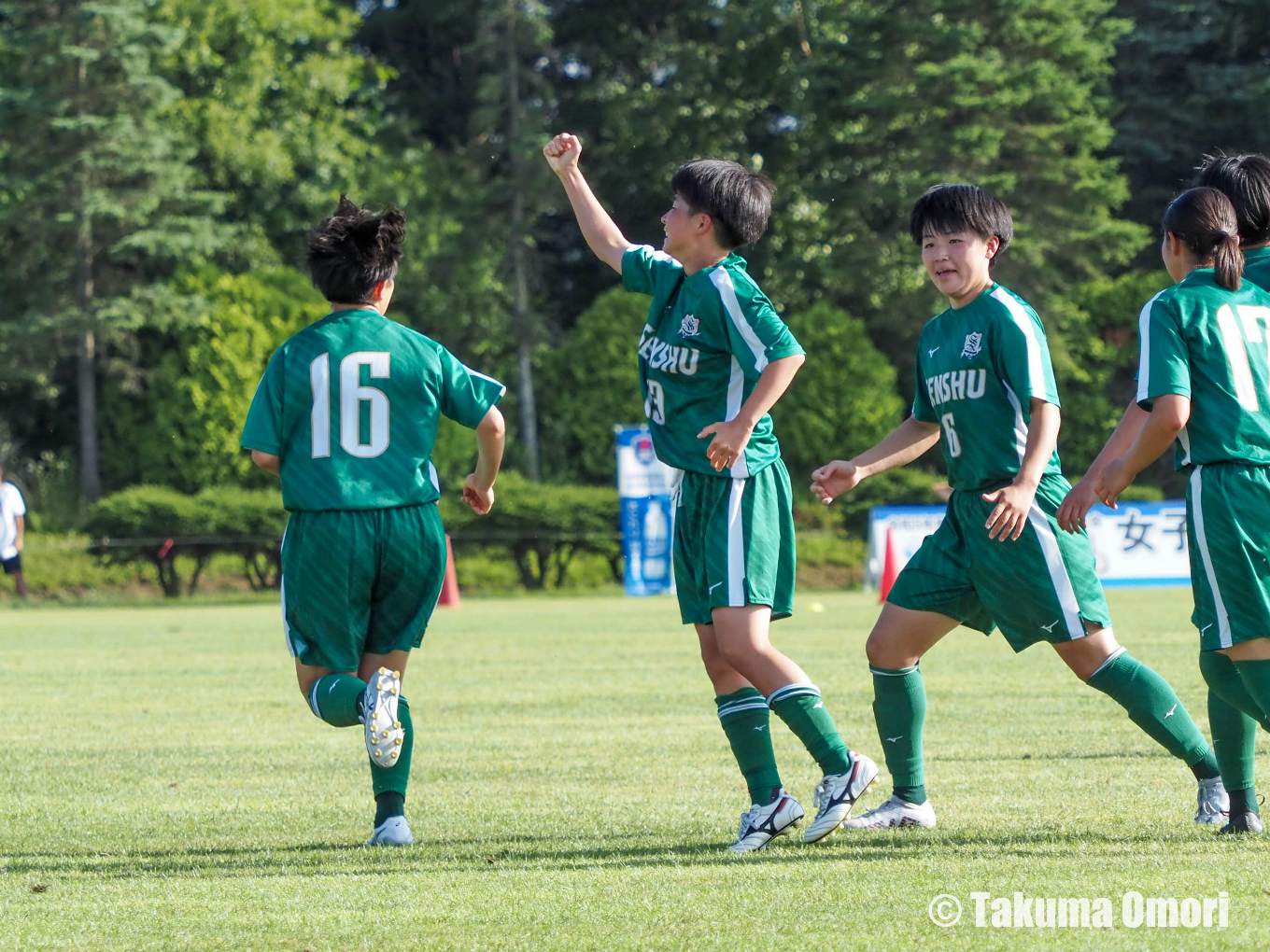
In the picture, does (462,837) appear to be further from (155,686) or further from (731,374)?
(155,686)

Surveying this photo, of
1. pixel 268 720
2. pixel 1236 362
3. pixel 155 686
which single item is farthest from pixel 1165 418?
pixel 155 686

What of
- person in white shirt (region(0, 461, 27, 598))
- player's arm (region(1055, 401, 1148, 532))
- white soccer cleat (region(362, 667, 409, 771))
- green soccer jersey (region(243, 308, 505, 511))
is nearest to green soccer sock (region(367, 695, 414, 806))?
white soccer cleat (region(362, 667, 409, 771))

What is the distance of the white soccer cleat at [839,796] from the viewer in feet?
16.9

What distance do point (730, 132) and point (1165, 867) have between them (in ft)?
122

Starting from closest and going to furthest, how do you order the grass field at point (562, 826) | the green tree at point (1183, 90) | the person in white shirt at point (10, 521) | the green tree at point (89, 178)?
the grass field at point (562, 826)
the person in white shirt at point (10, 521)
the green tree at point (89, 178)
the green tree at point (1183, 90)

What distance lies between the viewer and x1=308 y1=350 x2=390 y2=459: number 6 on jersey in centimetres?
530

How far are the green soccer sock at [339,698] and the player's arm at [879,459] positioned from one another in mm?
1631

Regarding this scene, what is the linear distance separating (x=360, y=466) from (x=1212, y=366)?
104 inches

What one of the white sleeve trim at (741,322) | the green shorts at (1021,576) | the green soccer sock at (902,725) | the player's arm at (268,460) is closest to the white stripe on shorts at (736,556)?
the white sleeve trim at (741,322)

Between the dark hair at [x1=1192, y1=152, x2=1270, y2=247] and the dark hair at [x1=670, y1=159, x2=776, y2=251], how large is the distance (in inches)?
56.2

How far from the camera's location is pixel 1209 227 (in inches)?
200

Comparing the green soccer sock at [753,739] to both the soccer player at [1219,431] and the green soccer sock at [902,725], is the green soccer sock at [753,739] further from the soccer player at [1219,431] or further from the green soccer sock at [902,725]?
the soccer player at [1219,431]

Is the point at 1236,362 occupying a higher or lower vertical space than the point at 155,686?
higher

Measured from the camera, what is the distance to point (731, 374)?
5297mm
